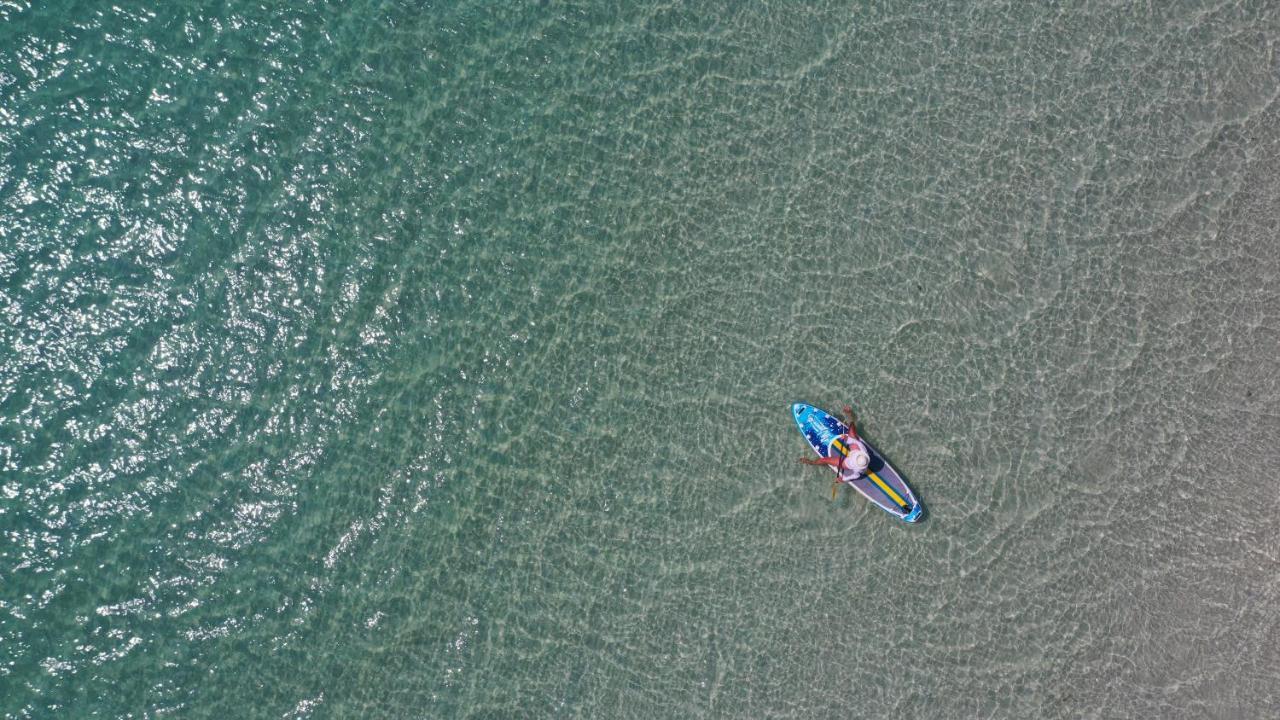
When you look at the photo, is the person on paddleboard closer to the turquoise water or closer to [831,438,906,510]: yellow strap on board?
[831,438,906,510]: yellow strap on board

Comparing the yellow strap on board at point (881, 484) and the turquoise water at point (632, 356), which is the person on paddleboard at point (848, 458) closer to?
the yellow strap on board at point (881, 484)

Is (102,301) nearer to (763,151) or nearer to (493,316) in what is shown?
(493,316)

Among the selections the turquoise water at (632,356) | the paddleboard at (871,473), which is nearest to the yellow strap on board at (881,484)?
the paddleboard at (871,473)

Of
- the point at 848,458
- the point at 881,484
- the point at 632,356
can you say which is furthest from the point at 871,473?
the point at 632,356

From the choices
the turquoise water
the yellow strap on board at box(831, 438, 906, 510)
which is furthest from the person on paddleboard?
the turquoise water

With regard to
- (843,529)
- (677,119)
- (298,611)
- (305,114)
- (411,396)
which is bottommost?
(298,611)

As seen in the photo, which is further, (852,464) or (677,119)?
(677,119)

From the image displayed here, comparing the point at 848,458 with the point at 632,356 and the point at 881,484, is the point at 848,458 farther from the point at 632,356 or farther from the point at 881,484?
the point at 632,356

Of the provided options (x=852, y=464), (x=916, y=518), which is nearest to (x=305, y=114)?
(x=852, y=464)
